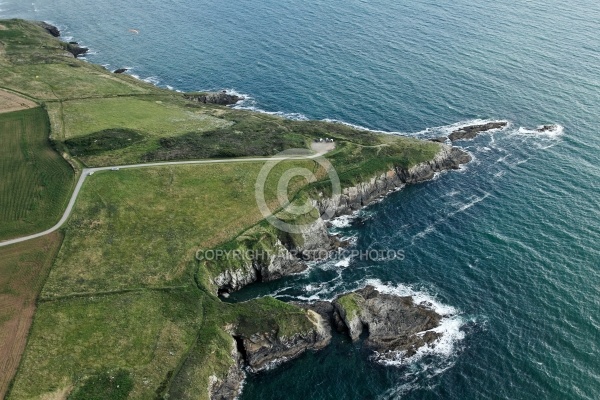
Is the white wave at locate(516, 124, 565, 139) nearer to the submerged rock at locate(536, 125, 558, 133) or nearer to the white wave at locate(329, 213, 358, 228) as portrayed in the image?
the submerged rock at locate(536, 125, 558, 133)

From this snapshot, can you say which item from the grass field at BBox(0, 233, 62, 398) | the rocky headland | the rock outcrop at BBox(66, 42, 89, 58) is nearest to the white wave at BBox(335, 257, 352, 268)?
the rocky headland

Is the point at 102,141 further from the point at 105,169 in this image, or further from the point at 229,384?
the point at 229,384

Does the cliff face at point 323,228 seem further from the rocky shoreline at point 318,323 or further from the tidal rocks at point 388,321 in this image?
the tidal rocks at point 388,321

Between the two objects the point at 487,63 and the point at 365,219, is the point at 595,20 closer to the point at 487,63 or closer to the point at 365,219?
the point at 487,63

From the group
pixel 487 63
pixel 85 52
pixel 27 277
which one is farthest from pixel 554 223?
pixel 85 52

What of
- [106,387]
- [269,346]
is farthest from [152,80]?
[106,387]
